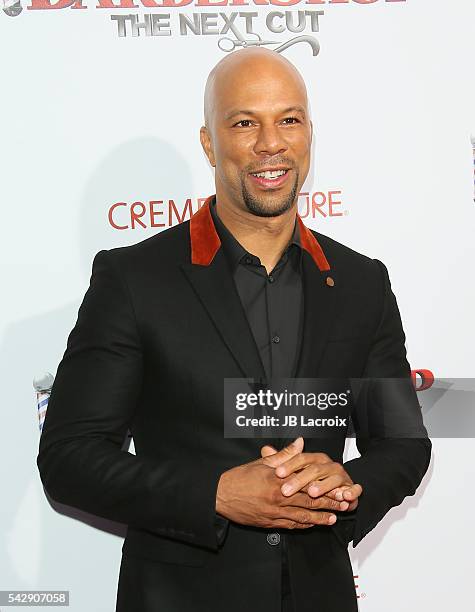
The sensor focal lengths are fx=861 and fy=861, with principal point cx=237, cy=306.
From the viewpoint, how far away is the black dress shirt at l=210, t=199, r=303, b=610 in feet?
7.89

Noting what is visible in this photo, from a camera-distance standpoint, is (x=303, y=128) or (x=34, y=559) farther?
(x=34, y=559)

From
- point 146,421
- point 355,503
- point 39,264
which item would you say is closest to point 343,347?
point 355,503

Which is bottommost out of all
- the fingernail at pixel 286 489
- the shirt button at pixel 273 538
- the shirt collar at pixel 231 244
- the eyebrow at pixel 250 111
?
the shirt button at pixel 273 538

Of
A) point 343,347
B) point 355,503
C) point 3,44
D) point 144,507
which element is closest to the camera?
point 144,507

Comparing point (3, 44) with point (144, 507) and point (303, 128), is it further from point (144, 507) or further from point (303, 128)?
point (144, 507)

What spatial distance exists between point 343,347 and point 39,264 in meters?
1.29

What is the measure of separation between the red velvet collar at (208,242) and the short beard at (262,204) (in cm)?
14

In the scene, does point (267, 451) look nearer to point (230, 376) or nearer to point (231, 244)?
point (230, 376)

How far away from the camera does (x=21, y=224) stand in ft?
10.4

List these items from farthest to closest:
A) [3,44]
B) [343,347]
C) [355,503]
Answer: [3,44]
[343,347]
[355,503]

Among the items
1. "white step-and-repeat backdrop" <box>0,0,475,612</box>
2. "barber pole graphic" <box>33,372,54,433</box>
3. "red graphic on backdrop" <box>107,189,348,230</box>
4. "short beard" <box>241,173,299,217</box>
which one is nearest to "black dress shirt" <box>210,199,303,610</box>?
"short beard" <box>241,173,299,217</box>

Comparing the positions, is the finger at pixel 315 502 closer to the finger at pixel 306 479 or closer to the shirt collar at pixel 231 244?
the finger at pixel 306 479

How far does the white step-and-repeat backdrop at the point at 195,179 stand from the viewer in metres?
3.16

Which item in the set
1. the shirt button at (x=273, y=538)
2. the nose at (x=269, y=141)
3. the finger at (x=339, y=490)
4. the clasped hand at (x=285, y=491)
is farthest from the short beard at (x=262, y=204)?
the shirt button at (x=273, y=538)
